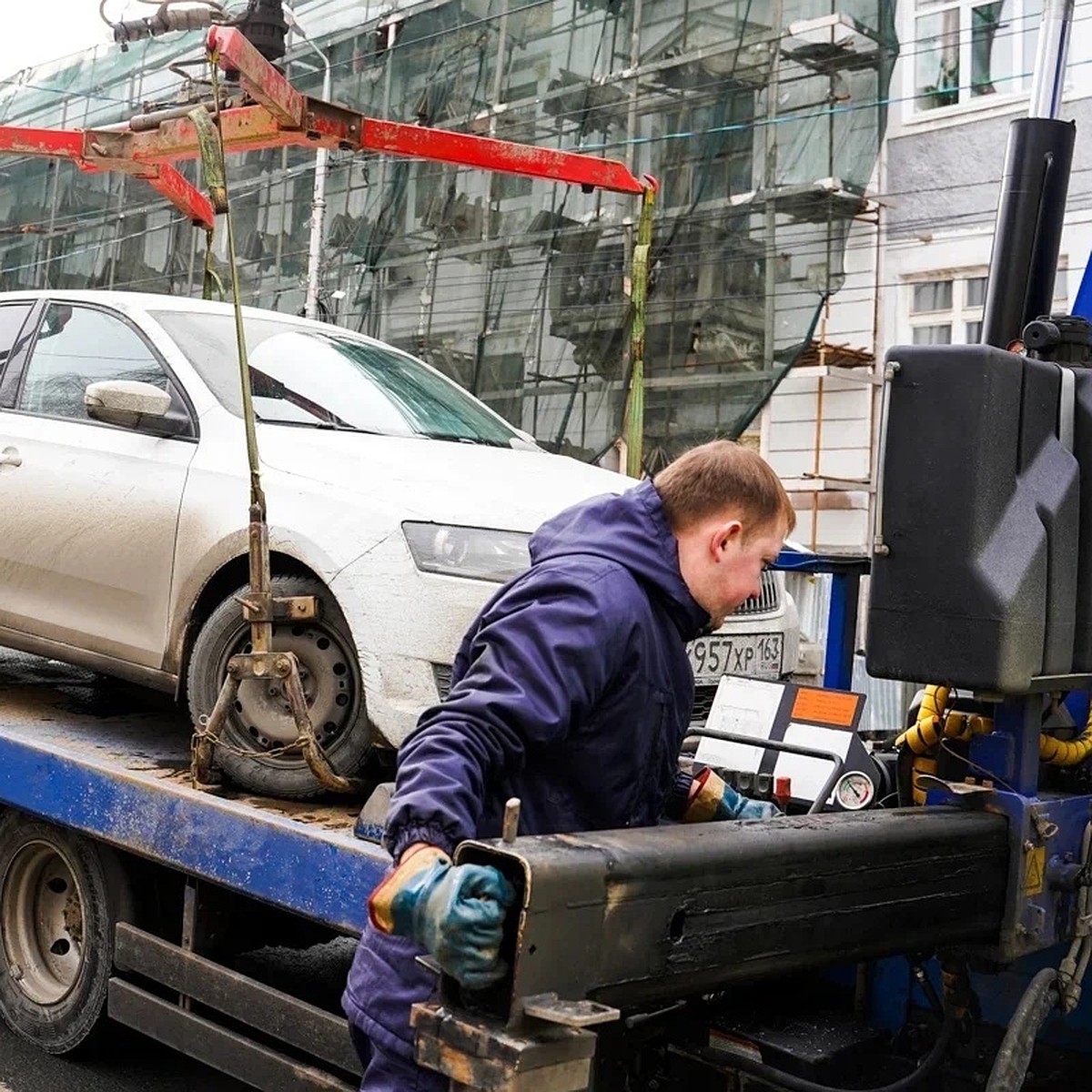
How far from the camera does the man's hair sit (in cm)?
245

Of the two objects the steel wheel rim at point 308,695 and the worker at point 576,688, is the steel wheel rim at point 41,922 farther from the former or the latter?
the worker at point 576,688

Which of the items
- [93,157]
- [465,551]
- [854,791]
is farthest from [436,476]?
[93,157]

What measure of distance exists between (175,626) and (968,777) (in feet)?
8.54

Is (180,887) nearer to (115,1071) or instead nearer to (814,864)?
(115,1071)

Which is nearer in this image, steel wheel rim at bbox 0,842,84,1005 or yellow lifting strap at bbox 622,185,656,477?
steel wheel rim at bbox 0,842,84,1005

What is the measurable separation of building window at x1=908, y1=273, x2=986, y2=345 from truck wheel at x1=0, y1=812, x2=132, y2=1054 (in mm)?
12518

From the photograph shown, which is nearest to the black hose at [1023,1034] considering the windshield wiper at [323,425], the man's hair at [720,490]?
the man's hair at [720,490]

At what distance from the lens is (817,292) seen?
16.3m

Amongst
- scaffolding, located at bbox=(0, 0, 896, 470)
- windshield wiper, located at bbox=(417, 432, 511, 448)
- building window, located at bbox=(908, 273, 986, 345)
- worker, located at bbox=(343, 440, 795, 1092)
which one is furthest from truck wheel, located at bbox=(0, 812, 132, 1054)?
scaffolding, located at bbox=(0, 0, 896, 470)

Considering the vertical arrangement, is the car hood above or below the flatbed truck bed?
above

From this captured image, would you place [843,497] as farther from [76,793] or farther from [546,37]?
[76,793]

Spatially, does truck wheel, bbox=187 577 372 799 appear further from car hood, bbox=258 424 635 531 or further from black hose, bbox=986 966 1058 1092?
black hose, bbox=986 966 1058 1092

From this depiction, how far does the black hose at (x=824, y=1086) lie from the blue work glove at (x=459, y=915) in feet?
3.93

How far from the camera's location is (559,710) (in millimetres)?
2215
